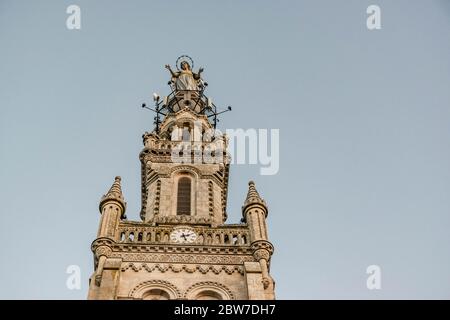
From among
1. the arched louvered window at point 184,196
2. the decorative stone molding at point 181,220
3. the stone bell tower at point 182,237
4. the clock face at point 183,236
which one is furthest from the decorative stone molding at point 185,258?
the arched louvered window at point 184,196

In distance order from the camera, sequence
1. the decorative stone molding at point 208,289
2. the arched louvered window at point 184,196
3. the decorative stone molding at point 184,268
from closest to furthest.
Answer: the decorative stone molding at point 208,289 → the decorative stone molding at point 184,268 → the arched louvered window at point 184,196

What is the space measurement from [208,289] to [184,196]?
30.8ft

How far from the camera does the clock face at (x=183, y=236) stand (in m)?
32.2

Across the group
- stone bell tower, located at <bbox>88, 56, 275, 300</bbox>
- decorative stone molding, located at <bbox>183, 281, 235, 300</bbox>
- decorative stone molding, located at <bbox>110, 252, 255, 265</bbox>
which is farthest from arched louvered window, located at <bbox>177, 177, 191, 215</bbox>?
decorative stone molding, located at <bbox>183, 281, 235, 300</bbox>

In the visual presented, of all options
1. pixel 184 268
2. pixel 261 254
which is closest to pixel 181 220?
pixel 184 268

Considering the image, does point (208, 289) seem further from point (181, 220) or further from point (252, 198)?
point (252, 198)

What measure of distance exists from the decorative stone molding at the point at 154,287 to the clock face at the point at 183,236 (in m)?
3.01

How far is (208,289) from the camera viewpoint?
29.5m

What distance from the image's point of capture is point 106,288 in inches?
1103

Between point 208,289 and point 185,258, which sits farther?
point 185,258

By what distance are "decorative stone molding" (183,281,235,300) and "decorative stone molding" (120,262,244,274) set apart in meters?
0.70

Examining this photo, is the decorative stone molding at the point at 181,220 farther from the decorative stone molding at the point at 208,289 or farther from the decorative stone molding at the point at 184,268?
the decorative stone molding at the point at 208,289
